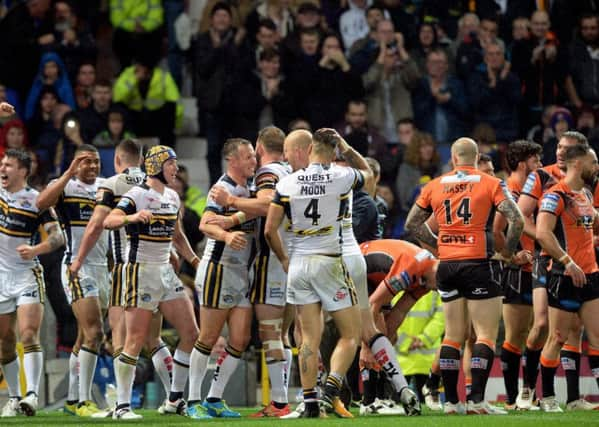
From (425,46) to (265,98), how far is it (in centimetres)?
306

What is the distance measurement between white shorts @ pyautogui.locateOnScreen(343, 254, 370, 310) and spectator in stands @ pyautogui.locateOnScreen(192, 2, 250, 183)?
8.80 meters

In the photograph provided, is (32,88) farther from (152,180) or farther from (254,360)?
(152,180)

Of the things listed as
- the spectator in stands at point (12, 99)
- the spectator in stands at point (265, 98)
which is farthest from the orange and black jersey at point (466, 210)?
the spectator in stands at point (12, 99)

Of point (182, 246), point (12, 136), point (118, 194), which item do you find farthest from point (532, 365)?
point (12, 136)

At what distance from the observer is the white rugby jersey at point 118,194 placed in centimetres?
1380

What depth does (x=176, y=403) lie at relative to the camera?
1395cm

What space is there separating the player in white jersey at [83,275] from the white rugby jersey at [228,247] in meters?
1.80

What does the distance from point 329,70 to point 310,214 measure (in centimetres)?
936

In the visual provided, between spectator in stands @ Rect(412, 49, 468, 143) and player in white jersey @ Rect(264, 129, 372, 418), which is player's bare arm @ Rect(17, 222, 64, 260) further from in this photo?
spectator in stands @ Rect(412, 49, 468, 143)

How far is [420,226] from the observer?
1357cm

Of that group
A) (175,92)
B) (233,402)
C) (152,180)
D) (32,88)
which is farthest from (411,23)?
(152,180)

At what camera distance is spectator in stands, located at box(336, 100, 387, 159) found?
20828 mm

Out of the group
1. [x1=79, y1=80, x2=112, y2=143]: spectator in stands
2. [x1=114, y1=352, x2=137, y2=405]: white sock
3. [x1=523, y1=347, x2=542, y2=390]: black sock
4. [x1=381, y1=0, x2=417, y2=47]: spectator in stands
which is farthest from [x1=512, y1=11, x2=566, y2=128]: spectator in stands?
[x1=114, y1=352, x2=137, y2=405]: white sock

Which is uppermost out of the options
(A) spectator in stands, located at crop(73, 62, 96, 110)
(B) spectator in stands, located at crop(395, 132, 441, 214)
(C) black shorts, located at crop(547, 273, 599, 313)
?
(A) spectator in stands, located at crop(73, 62, 96, 110)
